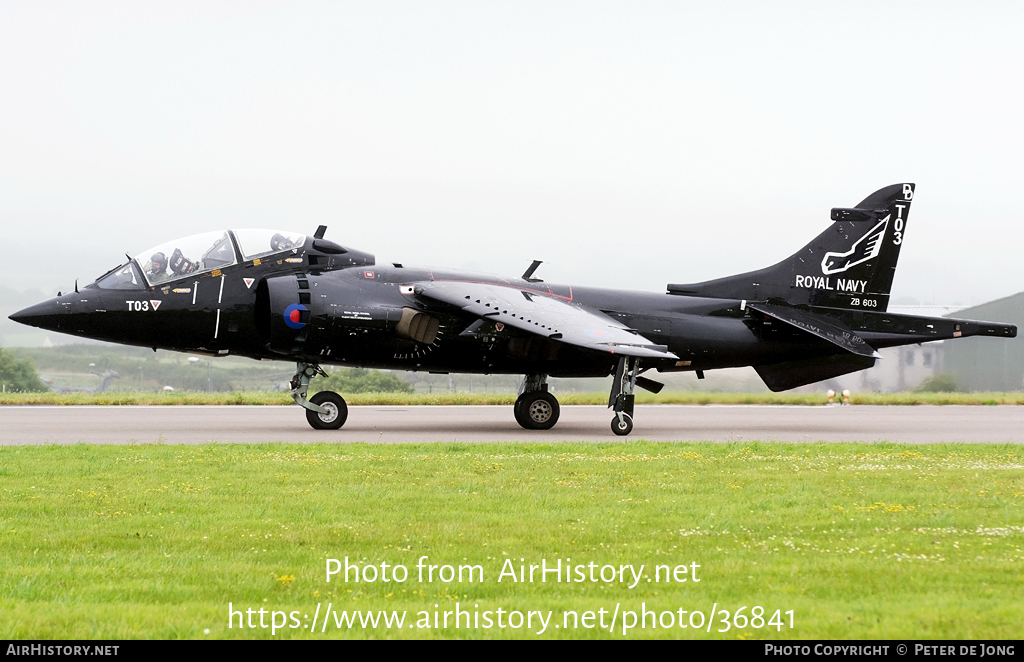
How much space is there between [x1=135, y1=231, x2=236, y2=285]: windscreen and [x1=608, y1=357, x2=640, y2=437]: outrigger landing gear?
298 inches

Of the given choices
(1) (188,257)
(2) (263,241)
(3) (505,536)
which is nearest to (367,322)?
(2) (263,241)

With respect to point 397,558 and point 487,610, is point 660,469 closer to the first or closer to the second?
point 397,558

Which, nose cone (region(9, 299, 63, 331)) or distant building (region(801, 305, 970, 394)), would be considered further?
distant building (region(801, 305, 970, 394))

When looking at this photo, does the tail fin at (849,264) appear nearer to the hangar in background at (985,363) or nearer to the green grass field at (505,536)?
the green grass field at (505,536)

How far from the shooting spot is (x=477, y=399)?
29750 millimetres

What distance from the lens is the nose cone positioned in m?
18.2

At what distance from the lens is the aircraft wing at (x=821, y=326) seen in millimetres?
21469

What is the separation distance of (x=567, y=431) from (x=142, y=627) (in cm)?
1504

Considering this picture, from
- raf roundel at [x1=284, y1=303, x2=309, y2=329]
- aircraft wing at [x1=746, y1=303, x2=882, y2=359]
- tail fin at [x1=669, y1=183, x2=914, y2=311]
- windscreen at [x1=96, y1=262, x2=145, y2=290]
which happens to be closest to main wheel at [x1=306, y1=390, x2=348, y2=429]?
raf roundel at [x1=284, y1=303, x2=309, y2=329]

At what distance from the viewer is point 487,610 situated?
5586 millimetres

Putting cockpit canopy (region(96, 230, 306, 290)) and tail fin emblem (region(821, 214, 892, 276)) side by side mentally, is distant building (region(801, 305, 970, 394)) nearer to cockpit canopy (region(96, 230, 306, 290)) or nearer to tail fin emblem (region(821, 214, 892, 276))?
tail fin emblem (region(821, 214, 892, 276))

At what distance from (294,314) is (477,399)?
11.6 m

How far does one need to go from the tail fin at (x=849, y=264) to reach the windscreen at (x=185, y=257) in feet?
35.2

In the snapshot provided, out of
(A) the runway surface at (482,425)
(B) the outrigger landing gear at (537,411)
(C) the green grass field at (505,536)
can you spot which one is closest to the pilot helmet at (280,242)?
(A) the runway surface at (482,425)
